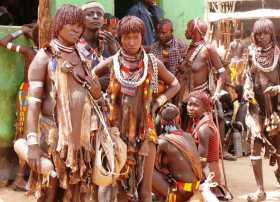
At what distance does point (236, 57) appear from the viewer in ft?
50.9

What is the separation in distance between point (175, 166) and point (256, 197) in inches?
77.9

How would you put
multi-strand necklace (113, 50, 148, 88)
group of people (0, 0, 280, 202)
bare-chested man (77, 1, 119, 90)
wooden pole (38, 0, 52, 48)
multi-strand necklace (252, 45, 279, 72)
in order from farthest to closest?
multi-strand necklace (252, 45, 279, 72) < wooden pole (38, 0, 52, 48) < bare-chested man (77, 1, 119, 90) < multi-strand necklace (113, 50, 148, 88) < group of people (0, 0, 280, 202)

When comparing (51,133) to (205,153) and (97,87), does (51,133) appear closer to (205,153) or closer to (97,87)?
(97,87)

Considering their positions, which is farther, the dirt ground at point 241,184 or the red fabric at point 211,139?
the dirt ground at point 241,184

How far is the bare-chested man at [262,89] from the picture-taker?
7.10 meters

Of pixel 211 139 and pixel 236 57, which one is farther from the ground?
pixel 236 57

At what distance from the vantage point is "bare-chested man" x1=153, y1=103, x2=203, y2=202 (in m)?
5.59

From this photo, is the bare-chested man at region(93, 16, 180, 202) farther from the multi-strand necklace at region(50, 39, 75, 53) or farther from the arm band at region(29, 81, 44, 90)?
the arm band at region(29, 81, 44, 90)

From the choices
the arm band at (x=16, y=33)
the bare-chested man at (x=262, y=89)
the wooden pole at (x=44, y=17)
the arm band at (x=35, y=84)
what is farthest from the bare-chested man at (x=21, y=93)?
the arm band at (x=35, y=84)

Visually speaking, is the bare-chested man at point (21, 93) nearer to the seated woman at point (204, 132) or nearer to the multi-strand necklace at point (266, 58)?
the seated woman at point (204, 132)

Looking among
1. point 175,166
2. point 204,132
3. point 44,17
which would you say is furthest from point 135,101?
point 44,17

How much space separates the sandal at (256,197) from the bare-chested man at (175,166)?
5.53 feet

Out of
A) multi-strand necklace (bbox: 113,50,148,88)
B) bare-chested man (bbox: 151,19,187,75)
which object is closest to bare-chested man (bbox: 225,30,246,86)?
bare-chested man (bbox: 151,19,187,75)

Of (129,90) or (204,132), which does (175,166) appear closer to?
(204,132)
